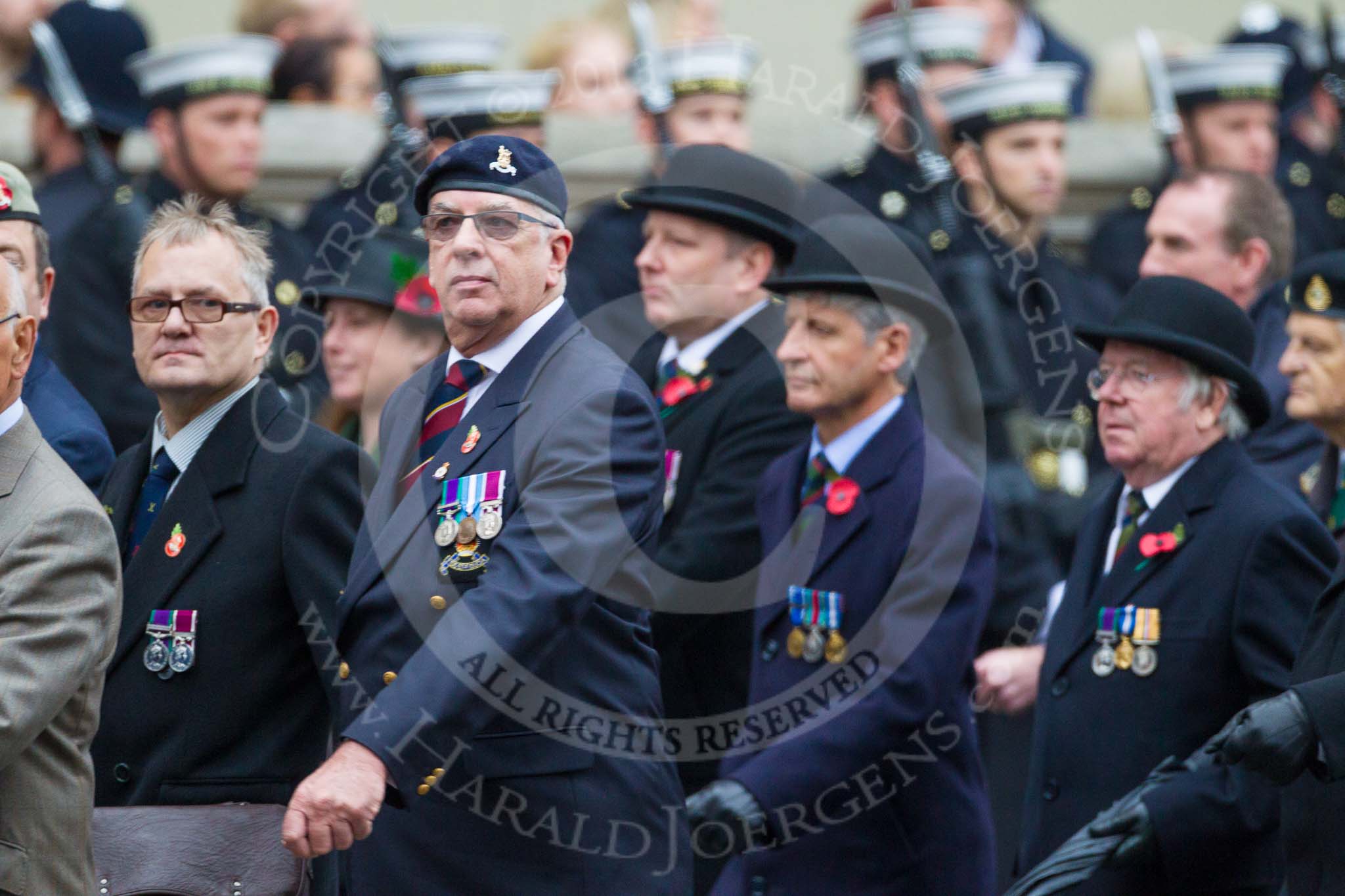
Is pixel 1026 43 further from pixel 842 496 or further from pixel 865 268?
pixel 842 496

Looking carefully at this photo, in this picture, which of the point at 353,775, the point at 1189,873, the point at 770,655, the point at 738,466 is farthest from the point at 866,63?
the point at 353,775

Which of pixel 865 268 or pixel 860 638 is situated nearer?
pixel 860 638

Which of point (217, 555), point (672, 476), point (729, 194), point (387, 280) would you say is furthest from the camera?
point (387, 280)

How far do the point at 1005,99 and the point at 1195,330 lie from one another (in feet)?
9.96

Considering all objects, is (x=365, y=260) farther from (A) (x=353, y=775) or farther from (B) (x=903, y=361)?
(A) (x=353, y=775)

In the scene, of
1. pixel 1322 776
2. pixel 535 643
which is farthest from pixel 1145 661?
pixel 535 643

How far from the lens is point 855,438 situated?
588cm

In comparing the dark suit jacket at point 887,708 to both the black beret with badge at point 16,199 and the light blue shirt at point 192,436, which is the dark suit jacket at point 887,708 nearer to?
the light blue shirt at point 192,436

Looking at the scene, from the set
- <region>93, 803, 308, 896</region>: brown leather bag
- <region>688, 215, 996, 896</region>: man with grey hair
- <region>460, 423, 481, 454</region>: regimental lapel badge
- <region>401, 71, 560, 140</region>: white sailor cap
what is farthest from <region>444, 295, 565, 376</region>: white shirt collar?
<region>401, 71, 560, 140</region>: white sailor cap

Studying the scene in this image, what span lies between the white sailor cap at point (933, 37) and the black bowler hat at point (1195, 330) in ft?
11.6

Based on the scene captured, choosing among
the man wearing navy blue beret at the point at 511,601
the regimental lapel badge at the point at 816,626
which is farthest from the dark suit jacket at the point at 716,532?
the man wearing navy blue beret at the point at 511,601

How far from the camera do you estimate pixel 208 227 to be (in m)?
5.45

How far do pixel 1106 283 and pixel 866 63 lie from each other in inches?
57.0

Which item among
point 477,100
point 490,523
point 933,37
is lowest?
point 490,523
